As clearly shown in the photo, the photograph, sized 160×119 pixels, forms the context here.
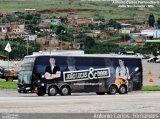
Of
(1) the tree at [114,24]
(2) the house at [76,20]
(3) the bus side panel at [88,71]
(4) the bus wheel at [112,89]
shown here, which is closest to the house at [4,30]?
(2) the house at [76,20]

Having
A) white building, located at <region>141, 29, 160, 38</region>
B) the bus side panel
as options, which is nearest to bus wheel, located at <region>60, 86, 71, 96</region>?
the bus side panel

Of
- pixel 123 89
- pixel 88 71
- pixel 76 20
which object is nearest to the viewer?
pixel 88 71

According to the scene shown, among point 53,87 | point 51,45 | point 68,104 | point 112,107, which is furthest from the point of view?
point 51,45

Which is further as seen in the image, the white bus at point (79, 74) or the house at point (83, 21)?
the house at point (83, 21)

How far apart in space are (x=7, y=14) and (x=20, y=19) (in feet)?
24.4

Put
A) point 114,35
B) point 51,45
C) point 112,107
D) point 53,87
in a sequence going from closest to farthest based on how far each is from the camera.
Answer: point 112,107 → point 53,87 → point 51,45 → point 114,35

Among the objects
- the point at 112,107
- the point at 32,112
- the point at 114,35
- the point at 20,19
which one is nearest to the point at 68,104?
the point at 112,107

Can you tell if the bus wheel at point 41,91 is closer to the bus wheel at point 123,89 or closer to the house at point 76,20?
the bus wheel at point 123,89

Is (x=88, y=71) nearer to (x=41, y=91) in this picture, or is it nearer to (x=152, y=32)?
(x=41, y=91)

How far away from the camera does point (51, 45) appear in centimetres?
13238

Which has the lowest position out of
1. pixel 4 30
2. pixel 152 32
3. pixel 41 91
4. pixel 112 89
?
pixel 41 91

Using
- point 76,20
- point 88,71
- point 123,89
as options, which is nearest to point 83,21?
point 76,20

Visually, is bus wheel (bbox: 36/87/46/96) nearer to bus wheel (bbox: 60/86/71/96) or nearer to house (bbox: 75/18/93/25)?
bus wheel (bbox: 60/86/71/96)

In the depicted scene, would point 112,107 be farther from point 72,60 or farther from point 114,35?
point 114,35
